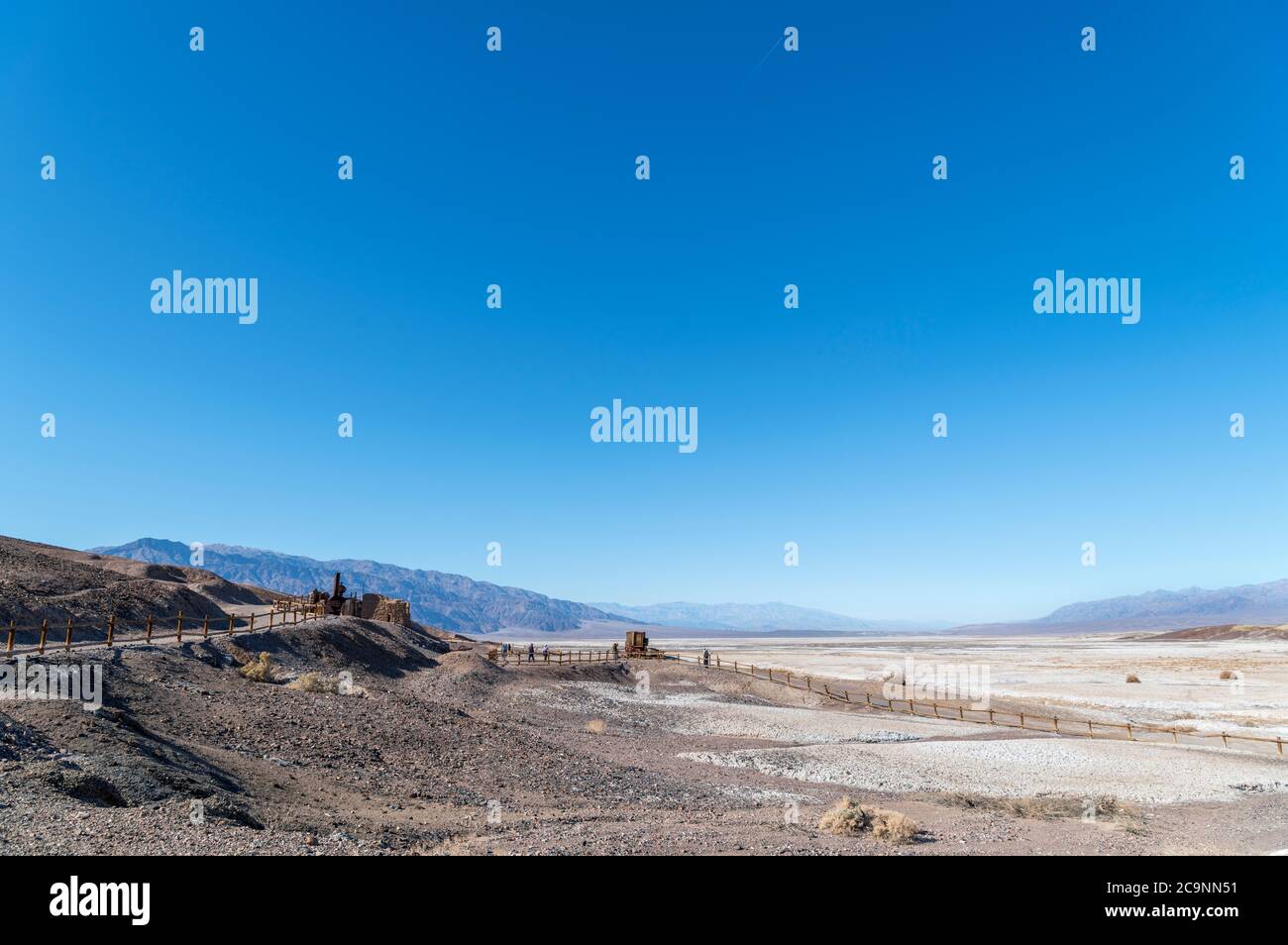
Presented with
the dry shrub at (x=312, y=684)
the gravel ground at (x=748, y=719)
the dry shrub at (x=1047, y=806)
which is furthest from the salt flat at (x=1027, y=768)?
the dry shrub at (x=312, y=684)

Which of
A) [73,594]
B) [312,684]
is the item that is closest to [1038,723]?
[312,684]

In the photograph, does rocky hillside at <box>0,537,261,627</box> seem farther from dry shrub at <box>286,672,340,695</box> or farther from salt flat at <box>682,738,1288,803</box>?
salt flat at <box>682,738,1288,803</box>

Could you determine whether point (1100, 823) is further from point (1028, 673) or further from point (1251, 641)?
point (1251, 641)

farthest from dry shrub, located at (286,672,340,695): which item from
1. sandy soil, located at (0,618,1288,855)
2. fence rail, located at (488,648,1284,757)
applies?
fence rail, located at (488,648,1284,757)

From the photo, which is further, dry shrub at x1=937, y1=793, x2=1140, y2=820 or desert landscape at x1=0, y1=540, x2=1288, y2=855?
dry shrub at x1=937, y1=793, x2=1140, y2=820

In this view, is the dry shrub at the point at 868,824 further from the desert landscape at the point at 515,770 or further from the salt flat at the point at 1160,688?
the salt flat at the point at 1160,688
